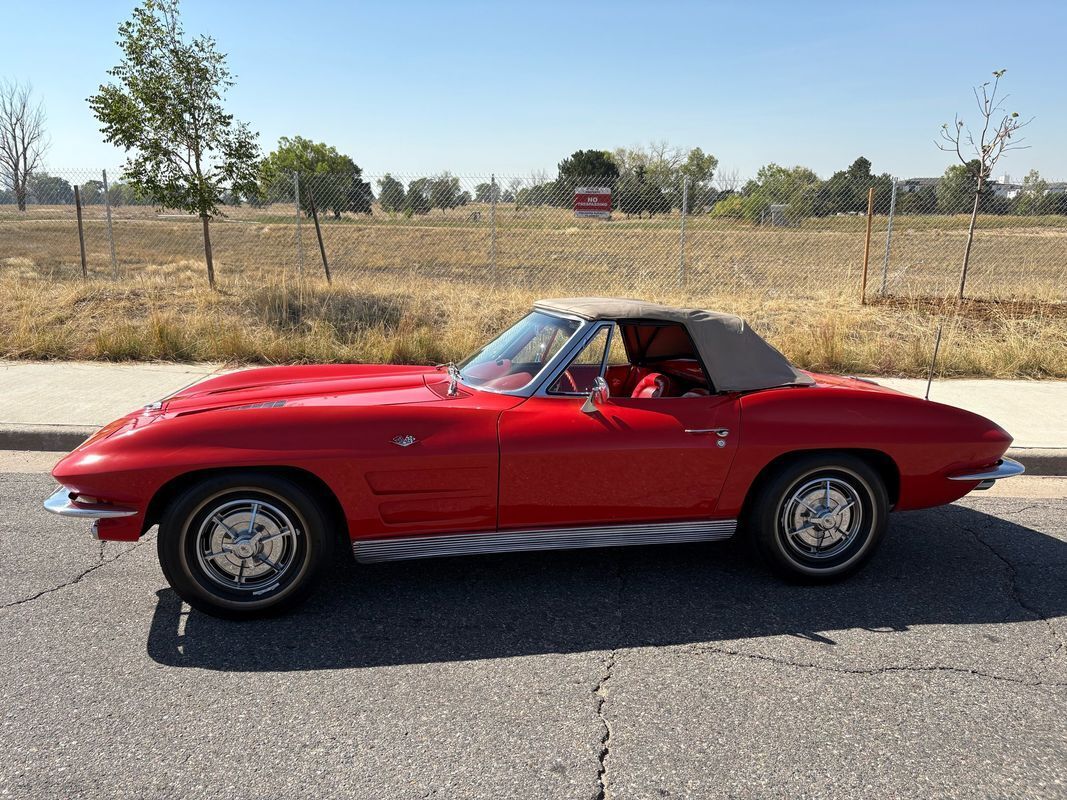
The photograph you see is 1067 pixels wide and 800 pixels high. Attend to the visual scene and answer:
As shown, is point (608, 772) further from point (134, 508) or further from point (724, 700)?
point (134, 508)

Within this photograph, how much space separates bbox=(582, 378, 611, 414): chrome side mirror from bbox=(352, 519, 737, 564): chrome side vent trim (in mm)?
538

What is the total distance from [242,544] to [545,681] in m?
1.35

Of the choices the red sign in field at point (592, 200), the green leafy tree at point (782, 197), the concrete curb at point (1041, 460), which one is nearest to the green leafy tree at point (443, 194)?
the red sign in field at point (592, 200)

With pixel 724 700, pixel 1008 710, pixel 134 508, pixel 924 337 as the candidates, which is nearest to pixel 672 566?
pixel 724 700

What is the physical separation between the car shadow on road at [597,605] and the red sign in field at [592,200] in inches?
397

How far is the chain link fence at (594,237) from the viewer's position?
1350cm

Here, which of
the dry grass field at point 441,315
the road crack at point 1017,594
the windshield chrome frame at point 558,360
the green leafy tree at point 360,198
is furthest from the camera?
the green leafy tree at point 360,198

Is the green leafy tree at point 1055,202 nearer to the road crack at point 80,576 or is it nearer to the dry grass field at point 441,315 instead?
the dry grass field at point 441,315

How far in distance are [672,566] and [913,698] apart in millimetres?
1356

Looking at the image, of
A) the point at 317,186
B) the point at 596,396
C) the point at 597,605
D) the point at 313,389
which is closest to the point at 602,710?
the point at 597,605

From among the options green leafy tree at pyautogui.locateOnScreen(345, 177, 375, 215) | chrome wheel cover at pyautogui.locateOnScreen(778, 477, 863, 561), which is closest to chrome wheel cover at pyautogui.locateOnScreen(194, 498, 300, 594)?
chrome wheel cover at pyautogui.locateOnScreen(778, 477, 863, 561)

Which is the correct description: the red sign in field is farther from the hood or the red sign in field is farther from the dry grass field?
the hood

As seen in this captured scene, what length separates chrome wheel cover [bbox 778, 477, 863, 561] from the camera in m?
3.77

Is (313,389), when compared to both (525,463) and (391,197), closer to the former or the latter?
(525,463)
